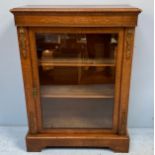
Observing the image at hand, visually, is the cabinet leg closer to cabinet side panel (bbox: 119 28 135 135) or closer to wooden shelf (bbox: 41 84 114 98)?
wooden shelf (bbox: 41 84 114 98)

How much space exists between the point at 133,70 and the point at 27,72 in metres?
0.84

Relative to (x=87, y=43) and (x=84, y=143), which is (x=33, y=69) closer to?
(x=87, y=43)

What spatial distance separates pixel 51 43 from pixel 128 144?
0.92 m

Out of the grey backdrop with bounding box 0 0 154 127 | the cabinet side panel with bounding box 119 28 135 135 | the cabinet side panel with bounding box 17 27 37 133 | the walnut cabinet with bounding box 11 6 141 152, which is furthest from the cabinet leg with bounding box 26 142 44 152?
the cabinet side panel with bounding box 119 28 135 135

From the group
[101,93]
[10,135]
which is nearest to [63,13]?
[101,93]

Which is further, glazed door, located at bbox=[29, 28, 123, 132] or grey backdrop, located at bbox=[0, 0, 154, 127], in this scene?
grey backdrop, located at bbox=[0, 0, 154, 127]

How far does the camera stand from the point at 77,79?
1498 mm

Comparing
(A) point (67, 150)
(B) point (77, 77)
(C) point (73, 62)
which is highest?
(C) point (73, 62)

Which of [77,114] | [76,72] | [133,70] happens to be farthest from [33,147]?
[133,70]

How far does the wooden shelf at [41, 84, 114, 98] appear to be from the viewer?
1483 mm

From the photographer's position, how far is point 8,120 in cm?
190

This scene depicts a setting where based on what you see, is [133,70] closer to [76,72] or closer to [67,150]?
[76,72]

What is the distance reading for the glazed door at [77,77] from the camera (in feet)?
4.26

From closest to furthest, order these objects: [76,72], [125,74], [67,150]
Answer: [125,74], [76,72], [67,150]
